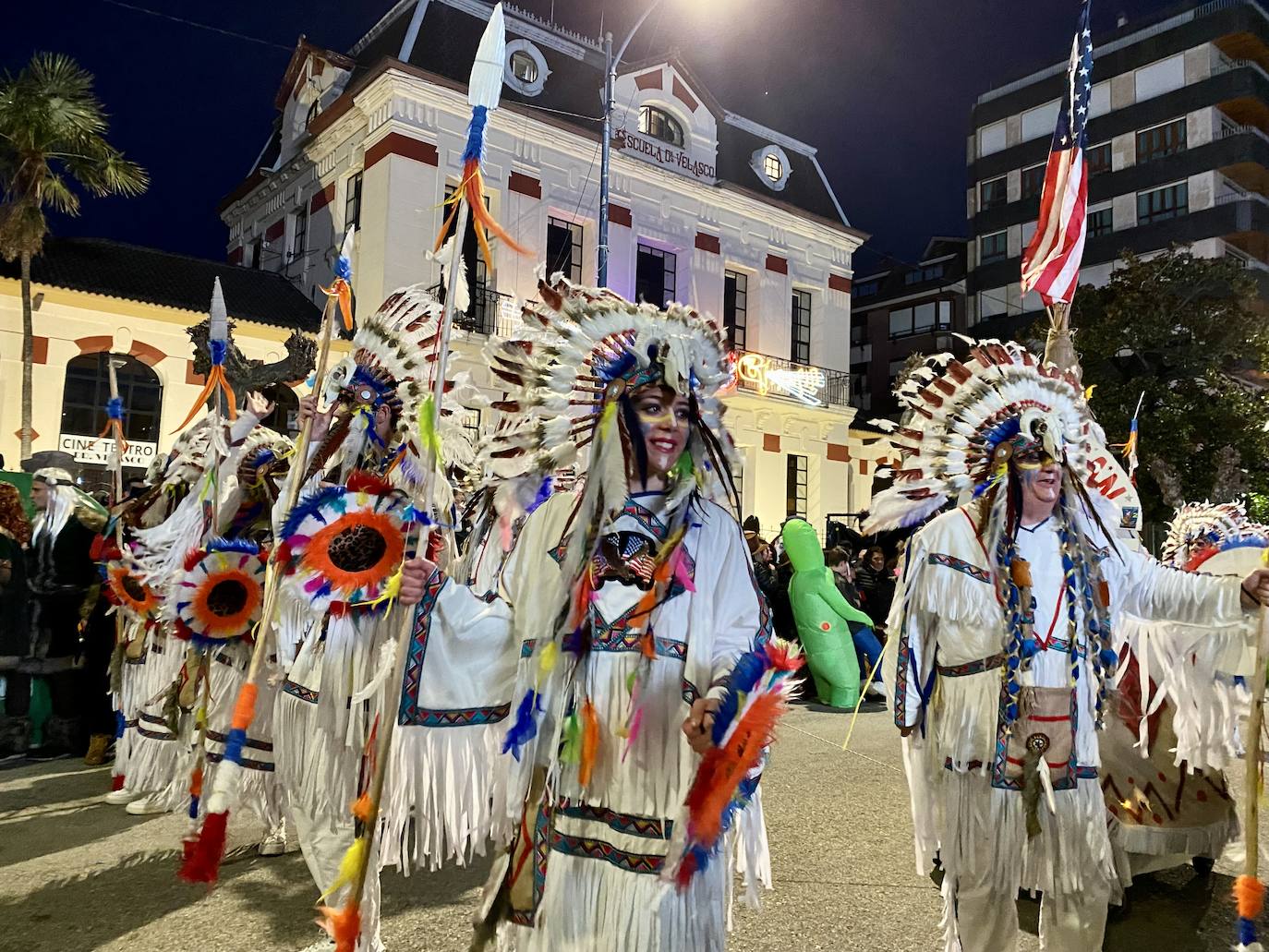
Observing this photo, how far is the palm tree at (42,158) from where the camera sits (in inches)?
531

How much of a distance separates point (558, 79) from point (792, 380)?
8.64m

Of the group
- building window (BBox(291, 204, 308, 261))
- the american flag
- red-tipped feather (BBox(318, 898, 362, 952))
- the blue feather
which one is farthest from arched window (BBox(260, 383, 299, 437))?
building window (BBox(291, 204, 308, 261))

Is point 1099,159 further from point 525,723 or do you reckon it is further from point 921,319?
point 525,723

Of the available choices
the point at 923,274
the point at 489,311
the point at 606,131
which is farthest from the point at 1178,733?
the point at 923,274

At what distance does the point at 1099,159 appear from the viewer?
3262 cm

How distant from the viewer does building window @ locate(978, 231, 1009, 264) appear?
34594mm

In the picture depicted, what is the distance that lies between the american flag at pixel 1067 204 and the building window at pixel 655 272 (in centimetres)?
1367

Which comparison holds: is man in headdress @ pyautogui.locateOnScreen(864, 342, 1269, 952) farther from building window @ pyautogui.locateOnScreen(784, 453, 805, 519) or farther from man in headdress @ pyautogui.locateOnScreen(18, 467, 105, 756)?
building window @ pyautogui.locateOnScreen(784, 453, 805, 519)

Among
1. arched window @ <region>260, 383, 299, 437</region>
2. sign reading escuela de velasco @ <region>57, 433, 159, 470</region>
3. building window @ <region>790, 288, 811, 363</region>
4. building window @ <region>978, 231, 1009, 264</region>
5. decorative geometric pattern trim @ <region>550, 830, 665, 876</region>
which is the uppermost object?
building window @ <region>978, 231, 1009, 264</region>

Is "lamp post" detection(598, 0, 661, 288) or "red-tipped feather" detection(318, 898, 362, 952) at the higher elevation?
"lamp post" detection(598, 0, 661, 288)

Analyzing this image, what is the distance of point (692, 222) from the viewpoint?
2020cm

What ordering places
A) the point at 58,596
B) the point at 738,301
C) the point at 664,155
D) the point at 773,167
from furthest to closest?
the point at 773,167 < the point at 738,301 < the point at 664,155 < the point at 58,596

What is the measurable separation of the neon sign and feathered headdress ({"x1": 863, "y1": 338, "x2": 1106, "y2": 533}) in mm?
16795

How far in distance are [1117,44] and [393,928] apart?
3845 centimetres
